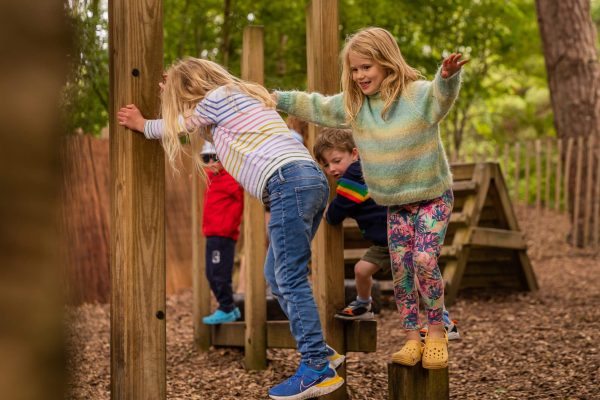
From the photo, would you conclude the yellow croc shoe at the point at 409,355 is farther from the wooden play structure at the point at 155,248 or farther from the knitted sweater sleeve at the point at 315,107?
the knitted sweater sleeve at the point at 315,107

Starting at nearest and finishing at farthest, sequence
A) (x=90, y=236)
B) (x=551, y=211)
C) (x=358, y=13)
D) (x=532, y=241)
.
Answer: (x=90, y=236), (x=358, y=13), (x=532, y=241), (x=551, y=211)

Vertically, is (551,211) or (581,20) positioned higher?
(581,20)

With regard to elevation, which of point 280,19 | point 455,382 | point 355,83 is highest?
point 280,19

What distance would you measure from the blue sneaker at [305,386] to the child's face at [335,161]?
1.10 metres

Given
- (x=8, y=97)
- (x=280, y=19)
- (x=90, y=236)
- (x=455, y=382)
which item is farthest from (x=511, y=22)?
(x=8, y=97)

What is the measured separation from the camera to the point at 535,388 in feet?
14.1

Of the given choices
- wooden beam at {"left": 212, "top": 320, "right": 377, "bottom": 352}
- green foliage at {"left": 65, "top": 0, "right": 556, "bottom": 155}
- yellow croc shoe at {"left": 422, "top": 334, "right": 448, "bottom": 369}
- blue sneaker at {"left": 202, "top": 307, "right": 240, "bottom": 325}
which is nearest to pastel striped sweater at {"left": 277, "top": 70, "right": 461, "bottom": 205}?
yellow croc shoe at {"left": 422, "top": 334, "right": 448, "bottom": 369}

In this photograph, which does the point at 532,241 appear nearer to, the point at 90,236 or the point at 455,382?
the point at 90,236

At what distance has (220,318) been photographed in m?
5.50

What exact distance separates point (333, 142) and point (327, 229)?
0.44 m

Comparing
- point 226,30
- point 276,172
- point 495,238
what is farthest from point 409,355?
point 226,30

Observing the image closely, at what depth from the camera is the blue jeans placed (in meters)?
3.38

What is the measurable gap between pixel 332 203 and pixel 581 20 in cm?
819

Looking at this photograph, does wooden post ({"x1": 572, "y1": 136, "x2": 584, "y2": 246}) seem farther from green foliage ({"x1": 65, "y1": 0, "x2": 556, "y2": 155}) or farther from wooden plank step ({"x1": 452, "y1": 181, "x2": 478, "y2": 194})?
wooden plank step ({"x1": 452, "y1": 181, "x2": 478, "y2": 194})
